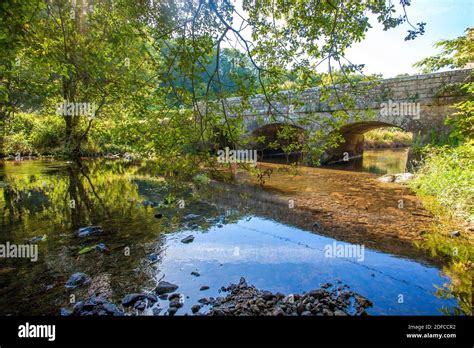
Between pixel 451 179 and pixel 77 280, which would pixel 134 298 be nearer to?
pixel 77 280

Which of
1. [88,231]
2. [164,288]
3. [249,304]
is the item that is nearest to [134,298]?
[164,288]

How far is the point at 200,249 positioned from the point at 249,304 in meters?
1.90

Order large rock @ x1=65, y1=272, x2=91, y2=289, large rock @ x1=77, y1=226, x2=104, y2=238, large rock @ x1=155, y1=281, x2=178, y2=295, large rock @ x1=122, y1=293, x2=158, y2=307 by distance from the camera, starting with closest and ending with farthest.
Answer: large rock @ x1=122, y1=293, x2=158, y2=307
large rock @ x1=155, y1=281, x2=178, y2=295
large rock @ x1=65, y1=272, x2=91, y2=289
large rock @ x1=77, y1=226, x2=104, y2=238

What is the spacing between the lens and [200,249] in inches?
192

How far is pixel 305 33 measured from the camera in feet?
12.9

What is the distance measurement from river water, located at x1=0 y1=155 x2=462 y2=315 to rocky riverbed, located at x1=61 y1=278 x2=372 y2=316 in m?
0.17

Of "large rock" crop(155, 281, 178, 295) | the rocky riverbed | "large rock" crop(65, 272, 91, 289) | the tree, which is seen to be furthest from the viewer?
the tree

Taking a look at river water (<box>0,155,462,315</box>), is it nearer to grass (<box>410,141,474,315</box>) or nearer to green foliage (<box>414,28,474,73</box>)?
grass (<box>410,141,474,315</box>)

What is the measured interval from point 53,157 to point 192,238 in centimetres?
1831

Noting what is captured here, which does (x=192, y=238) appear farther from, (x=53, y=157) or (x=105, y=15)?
(x=53, y=157)

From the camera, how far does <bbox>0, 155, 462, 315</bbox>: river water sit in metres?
3.57

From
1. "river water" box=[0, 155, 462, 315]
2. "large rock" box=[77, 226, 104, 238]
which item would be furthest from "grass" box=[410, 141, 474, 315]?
"large rock" box=[77, 226, 104, 238]

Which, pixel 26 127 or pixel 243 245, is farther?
pixel 26 127

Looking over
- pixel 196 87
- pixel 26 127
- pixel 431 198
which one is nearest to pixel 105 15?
pixel 196 87
